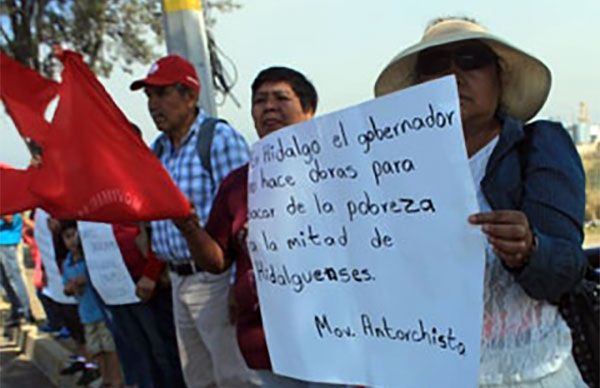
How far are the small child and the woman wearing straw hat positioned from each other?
13.3ft

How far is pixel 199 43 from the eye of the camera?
15.4ft

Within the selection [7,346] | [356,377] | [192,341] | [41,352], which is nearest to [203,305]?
[192,341]

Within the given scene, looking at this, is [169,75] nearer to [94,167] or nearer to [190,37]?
[190,37]

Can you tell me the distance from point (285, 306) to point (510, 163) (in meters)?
0.82

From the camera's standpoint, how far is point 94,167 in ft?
9.06

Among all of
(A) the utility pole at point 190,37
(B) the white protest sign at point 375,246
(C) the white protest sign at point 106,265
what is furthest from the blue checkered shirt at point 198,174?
(B) the white protest sign at point 375,246

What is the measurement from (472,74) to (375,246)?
0.47 m

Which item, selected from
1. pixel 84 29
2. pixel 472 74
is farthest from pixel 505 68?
pixel 84 29

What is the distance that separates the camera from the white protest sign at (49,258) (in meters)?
6.29

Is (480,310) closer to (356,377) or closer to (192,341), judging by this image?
(356,377)

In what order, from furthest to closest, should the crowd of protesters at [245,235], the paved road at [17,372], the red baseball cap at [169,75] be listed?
the paved road at [17,372] < the red baseball cap at [169,75] < the crowd of protesters at [245,235]

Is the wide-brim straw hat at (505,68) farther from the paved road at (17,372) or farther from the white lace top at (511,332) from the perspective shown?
the paved road at (17,372)

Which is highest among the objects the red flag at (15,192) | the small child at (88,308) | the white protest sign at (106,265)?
the red flag at (15,192)

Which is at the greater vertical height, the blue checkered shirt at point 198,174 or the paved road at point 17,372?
the blue checkered shirt at point 198,174
